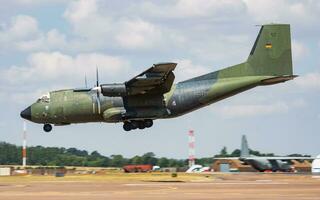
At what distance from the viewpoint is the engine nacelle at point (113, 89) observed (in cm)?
5919

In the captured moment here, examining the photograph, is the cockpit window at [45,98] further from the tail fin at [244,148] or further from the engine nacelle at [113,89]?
the tail fin at [244,148]

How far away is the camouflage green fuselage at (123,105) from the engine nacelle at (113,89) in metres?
1.81

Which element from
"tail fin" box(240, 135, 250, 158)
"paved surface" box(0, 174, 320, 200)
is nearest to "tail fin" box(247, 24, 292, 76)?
"paved surface" box(0, 174, 320, 200)

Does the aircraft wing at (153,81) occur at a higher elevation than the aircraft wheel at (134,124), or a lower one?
higher

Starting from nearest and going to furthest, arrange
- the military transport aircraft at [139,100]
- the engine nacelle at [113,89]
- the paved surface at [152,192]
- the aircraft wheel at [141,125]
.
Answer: the paved surface at [152,192] → the engine nacelle at [113,89] → the military transport aircraft at [139,100] → the aircraft wheel at [141,125]

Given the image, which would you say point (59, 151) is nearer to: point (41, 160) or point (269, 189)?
point (41, 160)

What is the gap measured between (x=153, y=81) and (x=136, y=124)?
5.66 meters

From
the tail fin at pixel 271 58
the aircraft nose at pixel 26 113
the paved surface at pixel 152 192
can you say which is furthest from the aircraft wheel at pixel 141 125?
the aircraft nose at pixel 26 113

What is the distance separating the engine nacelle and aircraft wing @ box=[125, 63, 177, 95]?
1.46 ft

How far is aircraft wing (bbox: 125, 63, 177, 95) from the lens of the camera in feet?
189

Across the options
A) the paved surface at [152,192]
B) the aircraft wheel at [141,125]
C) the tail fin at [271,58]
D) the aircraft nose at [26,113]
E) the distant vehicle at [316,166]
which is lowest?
the paved surface at [152,192]

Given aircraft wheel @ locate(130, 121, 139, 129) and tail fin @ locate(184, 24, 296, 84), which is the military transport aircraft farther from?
tail fin @ locate(184, 24, 296, 84)

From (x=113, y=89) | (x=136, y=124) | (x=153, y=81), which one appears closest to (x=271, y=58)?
(x=153, y=81)

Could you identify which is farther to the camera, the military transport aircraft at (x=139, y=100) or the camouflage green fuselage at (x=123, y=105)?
the camouflage green fuselage at (x=123, y=105)
